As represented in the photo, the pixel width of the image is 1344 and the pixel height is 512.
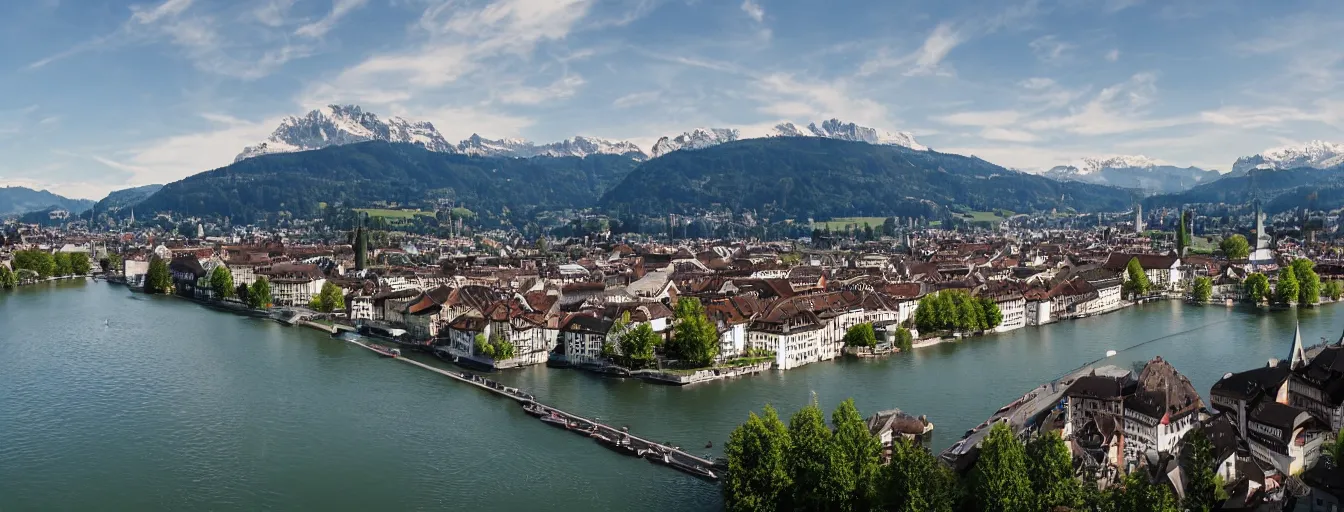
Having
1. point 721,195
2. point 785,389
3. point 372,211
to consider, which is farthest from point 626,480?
point 721,195

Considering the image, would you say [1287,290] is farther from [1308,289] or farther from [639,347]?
[639,347]

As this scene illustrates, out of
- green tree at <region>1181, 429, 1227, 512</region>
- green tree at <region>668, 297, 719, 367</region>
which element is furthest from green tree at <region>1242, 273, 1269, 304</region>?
green tree at <region>1181, 429, 1227, 512</region>

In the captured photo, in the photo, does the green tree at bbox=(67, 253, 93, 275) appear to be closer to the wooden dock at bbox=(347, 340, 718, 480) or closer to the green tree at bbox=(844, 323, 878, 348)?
the wooden dock at bbox=(347, 340, 718, 480)

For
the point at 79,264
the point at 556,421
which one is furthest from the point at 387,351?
the point at 79,264

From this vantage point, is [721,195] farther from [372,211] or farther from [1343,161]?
[1343,161]

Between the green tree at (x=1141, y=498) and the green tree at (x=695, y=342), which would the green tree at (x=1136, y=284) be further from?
the green tree at (x=1141, y=498)
